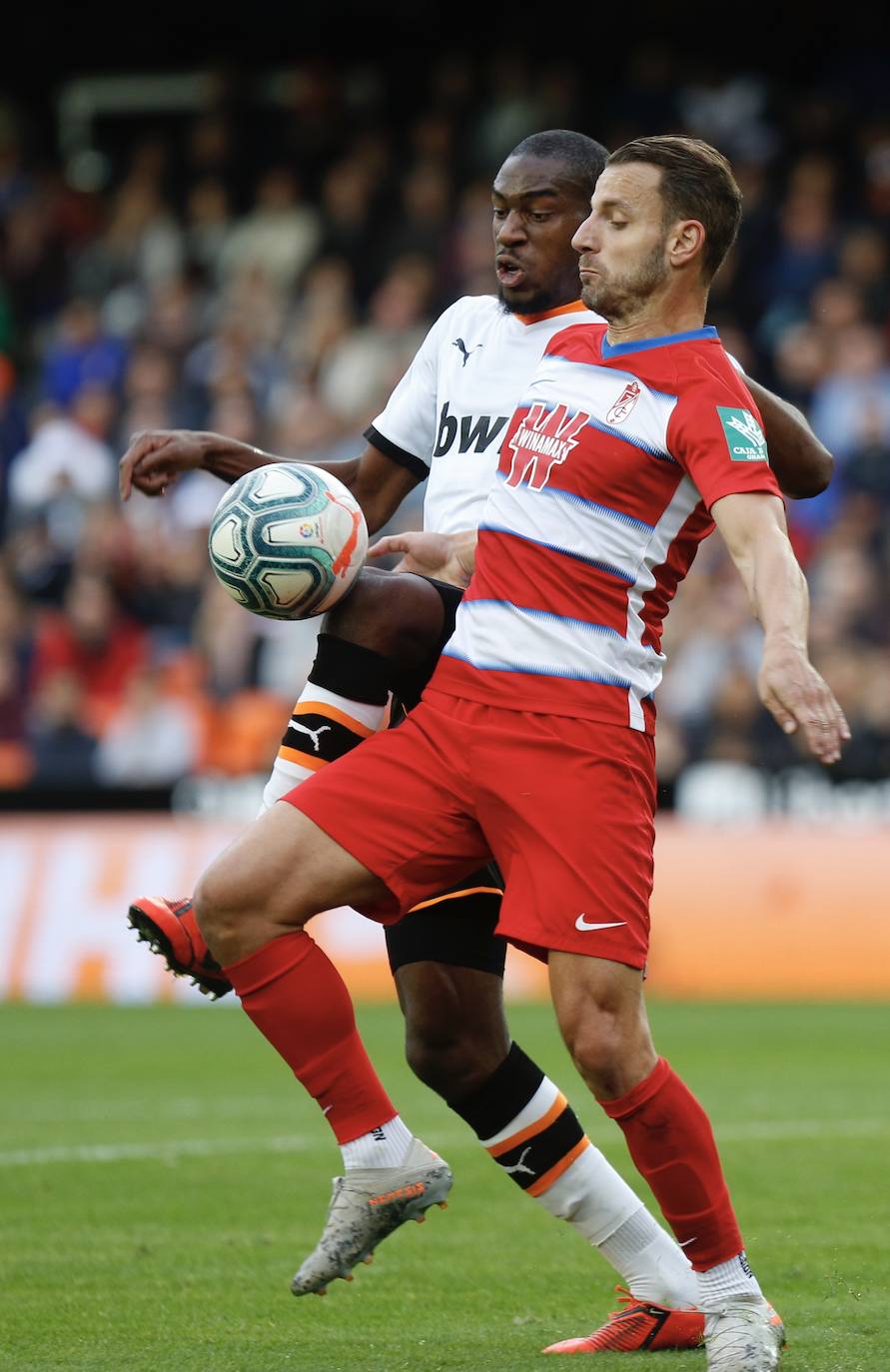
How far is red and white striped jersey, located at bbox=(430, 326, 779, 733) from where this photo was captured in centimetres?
423

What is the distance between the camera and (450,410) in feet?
17.0

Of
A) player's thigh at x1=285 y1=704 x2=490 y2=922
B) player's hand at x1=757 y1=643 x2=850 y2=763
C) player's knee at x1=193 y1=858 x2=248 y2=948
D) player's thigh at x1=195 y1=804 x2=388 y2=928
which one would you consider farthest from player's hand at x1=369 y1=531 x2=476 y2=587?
player's hand at x1=757 y1=643 x2=850 y2=763

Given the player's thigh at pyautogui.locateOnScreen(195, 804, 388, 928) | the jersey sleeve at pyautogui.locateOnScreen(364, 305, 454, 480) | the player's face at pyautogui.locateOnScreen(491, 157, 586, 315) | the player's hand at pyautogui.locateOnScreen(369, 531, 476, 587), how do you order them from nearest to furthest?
1. the player's thigh at pyautogui.locateOnScreen(195, 804, 388, 928)
2. the player's hand at pyautogui.locateOnScreen(369, 531, 476, 587)
3. the player's face at pyautogui.locateOnScreen(491, 157, 586, 315)
4. the jersey sleeve at pyautogui.locateOnScreen(364, 305, 454, 480)

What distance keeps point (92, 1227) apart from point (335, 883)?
213cm

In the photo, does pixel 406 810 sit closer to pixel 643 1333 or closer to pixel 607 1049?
pixel 607 1049

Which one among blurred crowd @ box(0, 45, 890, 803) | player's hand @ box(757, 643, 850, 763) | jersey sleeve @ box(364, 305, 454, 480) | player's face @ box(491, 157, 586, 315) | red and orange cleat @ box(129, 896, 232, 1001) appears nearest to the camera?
player's hand @ box(757, 643, 850, 763)

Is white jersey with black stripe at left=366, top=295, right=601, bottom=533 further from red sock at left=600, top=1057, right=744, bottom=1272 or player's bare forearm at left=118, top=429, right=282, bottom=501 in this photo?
red sock at left=600, top=1057, right=744, bottom=1272

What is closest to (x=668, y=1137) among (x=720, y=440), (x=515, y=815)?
(x=515, y=815)

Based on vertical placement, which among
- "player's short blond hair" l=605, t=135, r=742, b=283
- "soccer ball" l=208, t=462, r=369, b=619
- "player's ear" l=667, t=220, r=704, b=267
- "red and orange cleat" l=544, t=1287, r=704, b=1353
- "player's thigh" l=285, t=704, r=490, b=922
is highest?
"player's short blond hair" l=605, t=135, r=742, b=283

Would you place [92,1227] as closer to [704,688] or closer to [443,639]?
[443,639]

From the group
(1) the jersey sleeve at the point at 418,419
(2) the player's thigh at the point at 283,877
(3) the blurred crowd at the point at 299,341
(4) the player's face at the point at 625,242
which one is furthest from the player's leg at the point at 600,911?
(3) the blurred crowd at the point at 299,341

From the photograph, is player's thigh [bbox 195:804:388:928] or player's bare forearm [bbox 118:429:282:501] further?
player's bare forearm [bbox 118:429:282:501]

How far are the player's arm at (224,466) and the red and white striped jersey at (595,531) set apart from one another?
0.85 m

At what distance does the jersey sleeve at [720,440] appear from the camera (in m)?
4.00
